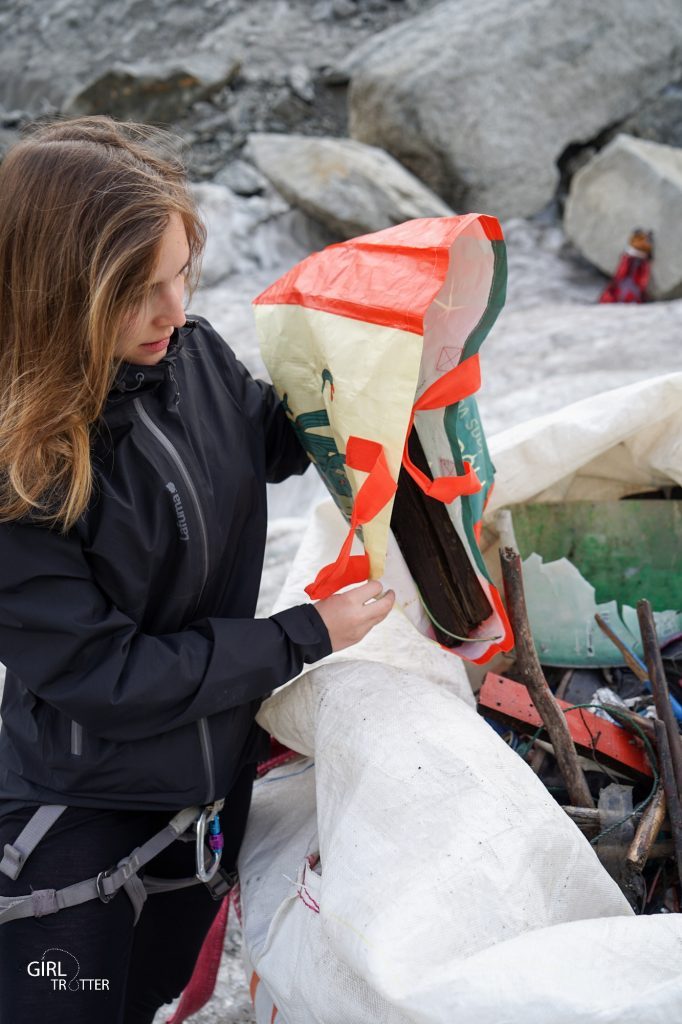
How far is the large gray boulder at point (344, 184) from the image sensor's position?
14.8ft

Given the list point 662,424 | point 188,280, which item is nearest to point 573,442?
point 662,424

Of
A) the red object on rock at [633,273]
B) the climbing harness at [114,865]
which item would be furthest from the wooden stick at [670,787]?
the red object on rock at [633,273]

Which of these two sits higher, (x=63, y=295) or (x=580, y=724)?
(x=63, y=295)

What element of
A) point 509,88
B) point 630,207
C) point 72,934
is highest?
point 509,88

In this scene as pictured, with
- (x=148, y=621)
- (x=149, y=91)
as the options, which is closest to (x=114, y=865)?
(x=148, y=621)

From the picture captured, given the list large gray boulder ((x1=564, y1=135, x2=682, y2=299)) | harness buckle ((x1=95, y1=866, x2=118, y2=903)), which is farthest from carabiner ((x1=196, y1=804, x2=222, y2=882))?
large gray boulder ((x1=564, y1=135, x2=682, y2=299))

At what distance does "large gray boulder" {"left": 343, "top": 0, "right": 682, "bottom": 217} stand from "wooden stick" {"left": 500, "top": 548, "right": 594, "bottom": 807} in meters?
4.44

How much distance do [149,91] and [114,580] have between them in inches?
251

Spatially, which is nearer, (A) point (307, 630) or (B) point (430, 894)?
(B) point (430, 894)

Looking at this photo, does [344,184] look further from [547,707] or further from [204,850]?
[204,850]

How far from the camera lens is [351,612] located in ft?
3.58

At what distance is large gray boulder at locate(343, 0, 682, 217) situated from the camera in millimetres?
5281

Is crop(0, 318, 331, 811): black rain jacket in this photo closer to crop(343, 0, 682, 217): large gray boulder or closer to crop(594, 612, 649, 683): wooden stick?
crop(594, 612, 649, 683): wooden stick

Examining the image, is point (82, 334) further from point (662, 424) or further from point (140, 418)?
point (662, 424)
